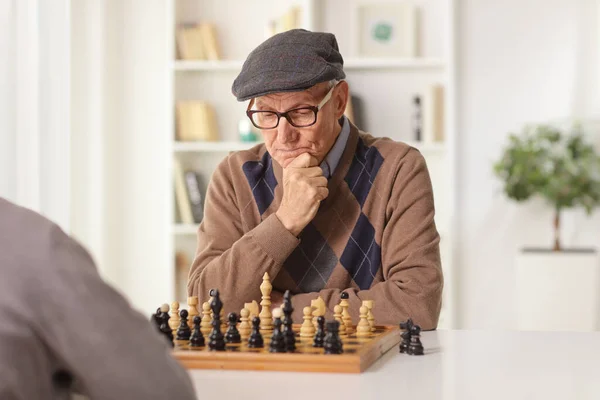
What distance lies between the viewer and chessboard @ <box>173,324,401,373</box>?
136 centimetres

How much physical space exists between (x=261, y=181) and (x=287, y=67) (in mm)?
339

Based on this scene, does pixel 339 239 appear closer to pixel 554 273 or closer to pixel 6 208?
pixel 6 208

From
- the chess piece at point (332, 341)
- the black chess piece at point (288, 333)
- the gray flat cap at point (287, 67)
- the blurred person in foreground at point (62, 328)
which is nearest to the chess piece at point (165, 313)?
the black chess piece at point (288, 333)

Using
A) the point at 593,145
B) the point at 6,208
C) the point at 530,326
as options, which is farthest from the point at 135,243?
the point at 6,208

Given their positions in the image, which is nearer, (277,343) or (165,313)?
(277,343)

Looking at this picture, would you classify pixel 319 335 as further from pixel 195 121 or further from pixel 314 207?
pixel 195 121

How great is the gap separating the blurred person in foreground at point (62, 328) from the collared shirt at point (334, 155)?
4.80 ft

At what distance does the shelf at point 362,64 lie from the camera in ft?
16.1

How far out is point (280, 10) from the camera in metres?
5.16

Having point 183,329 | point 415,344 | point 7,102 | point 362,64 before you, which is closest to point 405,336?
point 415,344

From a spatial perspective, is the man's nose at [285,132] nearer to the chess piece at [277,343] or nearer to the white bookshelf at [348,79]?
the chess piece at [277,343]

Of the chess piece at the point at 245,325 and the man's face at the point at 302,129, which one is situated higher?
the man's face at the point at 302,129

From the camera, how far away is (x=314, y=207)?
2.06m

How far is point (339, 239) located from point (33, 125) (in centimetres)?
248
